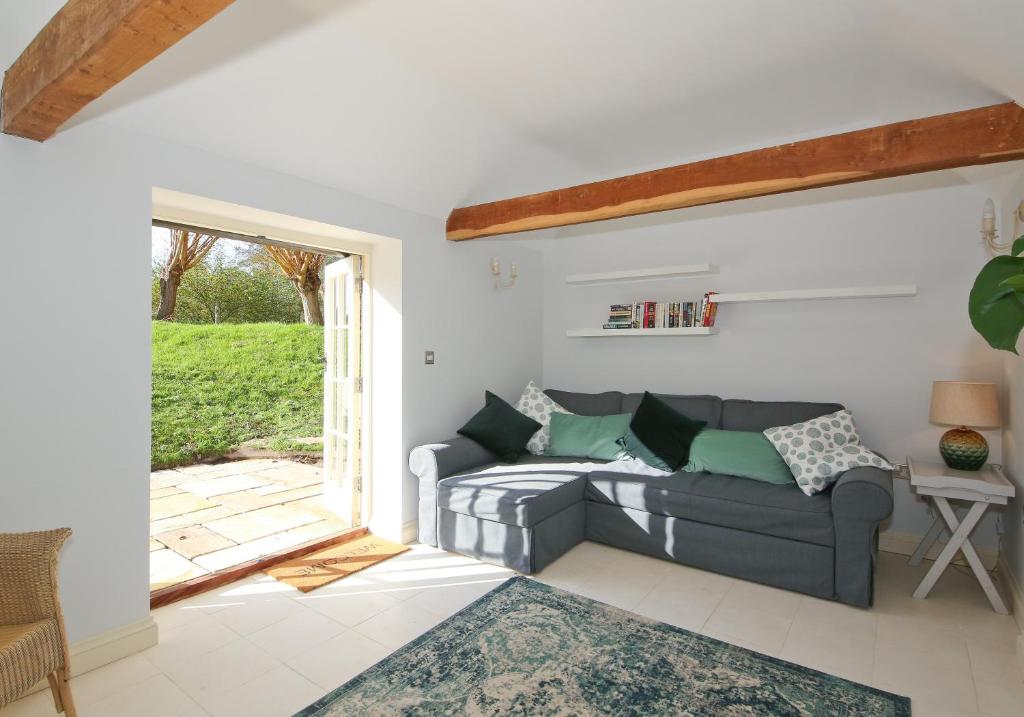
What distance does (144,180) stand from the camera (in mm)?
2404

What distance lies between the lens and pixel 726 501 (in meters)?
3.08

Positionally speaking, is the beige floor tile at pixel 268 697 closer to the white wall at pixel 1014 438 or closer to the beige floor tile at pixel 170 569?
the beige floor tile at pixel 170 569

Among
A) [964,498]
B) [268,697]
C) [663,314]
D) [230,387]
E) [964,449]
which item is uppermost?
[663,314]

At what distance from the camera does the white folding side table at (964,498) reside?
2.66m

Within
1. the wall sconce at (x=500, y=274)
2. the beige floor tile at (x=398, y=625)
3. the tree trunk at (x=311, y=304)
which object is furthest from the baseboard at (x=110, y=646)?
the tree trunk at (x=311, y=304)

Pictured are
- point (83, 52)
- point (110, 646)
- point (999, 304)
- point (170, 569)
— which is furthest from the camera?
point (170, 569)

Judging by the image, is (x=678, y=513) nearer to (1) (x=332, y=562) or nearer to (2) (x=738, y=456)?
(2) (x=738, y=456)

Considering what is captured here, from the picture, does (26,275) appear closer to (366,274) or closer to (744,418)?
(366,274)

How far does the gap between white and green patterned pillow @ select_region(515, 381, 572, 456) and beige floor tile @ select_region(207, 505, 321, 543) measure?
5.87ft

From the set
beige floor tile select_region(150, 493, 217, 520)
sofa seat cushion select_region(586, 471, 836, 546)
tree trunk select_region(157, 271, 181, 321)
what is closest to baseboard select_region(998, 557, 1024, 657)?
sofa seat cushion select_region(586, 471, 836, 546)

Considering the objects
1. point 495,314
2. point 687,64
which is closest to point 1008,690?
point 687,64

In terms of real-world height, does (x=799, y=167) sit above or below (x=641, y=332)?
above

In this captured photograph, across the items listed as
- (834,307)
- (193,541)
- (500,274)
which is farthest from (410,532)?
(834,307)

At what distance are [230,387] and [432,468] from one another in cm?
Result: 418
